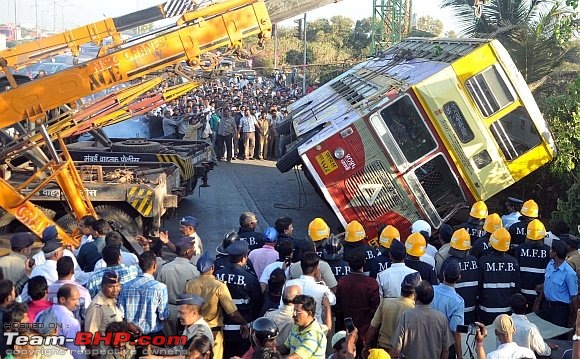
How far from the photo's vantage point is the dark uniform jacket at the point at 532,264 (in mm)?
8211

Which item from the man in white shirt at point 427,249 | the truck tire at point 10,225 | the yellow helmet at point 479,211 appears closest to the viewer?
the man in white shirt at point 427,249

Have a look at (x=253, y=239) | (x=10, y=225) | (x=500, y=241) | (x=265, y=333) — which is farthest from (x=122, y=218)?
(x=265, y=333)

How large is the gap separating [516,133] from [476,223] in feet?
12.0

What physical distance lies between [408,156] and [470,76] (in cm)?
151

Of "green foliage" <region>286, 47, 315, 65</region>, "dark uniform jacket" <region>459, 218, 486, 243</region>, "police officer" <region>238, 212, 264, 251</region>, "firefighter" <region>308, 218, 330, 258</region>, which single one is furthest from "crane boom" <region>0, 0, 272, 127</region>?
"green foliage" <region>286, 47, 315, 65</region>

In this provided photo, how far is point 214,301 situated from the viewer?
6.43 metres

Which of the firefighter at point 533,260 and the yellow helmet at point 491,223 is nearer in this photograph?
the firefighter at point 533,260

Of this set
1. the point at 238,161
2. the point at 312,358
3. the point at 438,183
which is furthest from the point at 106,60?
the point at 238,161

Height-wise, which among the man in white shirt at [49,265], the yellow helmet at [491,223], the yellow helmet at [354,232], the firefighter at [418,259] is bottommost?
the yellow helmet at [491,223]

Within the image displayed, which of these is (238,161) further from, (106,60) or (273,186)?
(106,60)

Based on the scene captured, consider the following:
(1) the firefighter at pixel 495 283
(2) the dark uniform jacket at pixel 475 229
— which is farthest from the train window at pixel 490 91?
(1) the firefighter at pixel 495 283

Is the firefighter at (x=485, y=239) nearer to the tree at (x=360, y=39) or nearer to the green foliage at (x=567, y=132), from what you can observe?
the green foliage at (x=567, y=132)

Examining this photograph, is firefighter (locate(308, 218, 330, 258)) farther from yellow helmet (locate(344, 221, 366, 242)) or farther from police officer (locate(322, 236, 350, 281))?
police officer (locate(322, 236, 350, 281))

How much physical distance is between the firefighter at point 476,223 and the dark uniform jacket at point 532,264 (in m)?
1.27
